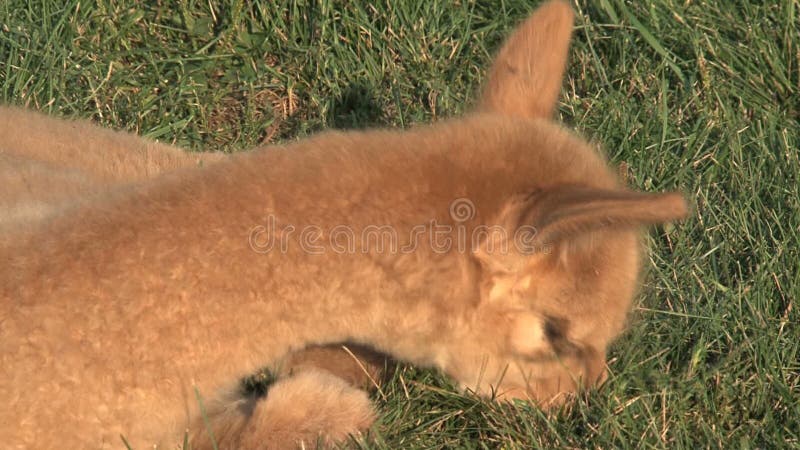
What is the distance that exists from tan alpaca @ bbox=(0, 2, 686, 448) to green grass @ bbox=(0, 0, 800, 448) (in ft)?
4.64

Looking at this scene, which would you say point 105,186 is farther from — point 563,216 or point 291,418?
point 563,216

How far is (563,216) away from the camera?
2861 millimetres

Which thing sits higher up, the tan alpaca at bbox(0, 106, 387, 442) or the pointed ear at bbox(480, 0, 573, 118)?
the pointed ear at bbox(480, 0, 573, 118)

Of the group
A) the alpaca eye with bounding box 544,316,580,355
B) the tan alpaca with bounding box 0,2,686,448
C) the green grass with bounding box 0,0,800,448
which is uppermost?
the tan alpaca with bounding box 0,2,686,448

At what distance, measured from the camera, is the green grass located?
475cm

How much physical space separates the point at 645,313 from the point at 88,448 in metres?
2.01

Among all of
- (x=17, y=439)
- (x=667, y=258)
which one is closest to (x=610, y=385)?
(x=667, y=258)

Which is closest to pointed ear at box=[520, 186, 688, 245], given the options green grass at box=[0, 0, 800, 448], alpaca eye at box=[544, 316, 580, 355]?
alpaca eye at box=[544, 316, 580, 355]

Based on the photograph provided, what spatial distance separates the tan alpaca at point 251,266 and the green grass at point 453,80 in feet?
4.64

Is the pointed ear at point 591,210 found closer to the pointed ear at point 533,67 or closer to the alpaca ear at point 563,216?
the alpaca ear at point 563,216

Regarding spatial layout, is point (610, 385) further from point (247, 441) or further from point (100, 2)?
point (100, 2)

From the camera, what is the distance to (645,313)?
13.8 ft

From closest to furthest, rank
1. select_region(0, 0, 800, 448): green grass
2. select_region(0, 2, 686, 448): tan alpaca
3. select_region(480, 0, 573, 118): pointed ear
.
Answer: select_region(0, 2, 686, 448): tan alpaca < select_region(480, 0, 573, 118): pointed ear < select_region(0, 0, 800, 448): green grass

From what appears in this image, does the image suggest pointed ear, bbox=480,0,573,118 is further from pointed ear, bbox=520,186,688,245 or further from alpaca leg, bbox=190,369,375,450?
alpaca leg, bbox=190,369,375,450
